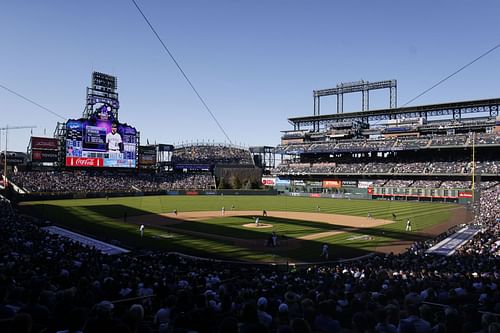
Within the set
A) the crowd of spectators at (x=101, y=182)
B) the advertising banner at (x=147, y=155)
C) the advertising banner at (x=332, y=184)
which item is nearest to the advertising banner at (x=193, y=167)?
the crowd of spectators at (x=101, y=182)

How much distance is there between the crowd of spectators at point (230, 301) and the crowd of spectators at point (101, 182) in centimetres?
5454

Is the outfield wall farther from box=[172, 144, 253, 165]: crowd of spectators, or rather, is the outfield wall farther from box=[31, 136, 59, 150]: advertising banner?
box=[172, 144, 253, 165]: crowd of spectators

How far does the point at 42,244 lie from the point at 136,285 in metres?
10.1

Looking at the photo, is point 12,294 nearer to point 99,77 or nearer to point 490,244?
point 490,244

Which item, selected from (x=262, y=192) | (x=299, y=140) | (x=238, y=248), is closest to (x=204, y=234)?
(x=238, y=248)

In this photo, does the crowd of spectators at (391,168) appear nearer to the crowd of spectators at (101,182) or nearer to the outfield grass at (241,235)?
the crowd of spectators at (101,182)

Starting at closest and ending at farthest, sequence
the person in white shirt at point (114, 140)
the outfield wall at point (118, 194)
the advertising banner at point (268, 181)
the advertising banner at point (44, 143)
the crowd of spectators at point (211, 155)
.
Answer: the outfield wall at point (118, 194) → the advertising banner at point (44, 143) → the person in white shirt at point (114, 140) → the advertising banner at point (268, 181) → the crowd of spectators at point (211, 155)

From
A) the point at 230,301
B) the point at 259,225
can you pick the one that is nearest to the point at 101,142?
the point at 259,225

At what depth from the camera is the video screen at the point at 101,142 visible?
65438mm

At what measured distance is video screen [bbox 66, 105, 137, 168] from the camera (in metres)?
65.4

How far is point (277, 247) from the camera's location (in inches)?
967

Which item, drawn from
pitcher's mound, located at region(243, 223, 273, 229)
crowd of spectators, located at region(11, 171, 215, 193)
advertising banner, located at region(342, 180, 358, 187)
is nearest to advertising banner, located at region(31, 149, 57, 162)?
crowd of spectators, located at region(11, 171, 215, 193)

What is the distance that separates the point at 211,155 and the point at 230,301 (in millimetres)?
102645

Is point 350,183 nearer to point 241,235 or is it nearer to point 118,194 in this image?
point 118,194
